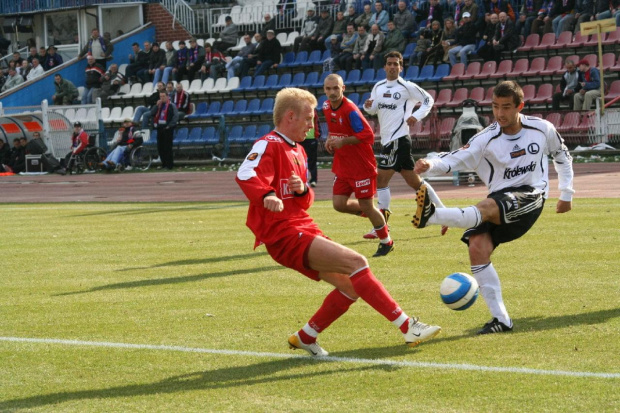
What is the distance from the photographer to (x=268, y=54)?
35125 mm

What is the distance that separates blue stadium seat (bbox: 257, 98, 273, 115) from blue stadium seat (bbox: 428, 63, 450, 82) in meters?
6.20

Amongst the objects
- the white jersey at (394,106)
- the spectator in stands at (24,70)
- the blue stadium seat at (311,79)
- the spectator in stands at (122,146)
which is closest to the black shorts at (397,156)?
the white jersey at (394,106)

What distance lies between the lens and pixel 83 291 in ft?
30.5

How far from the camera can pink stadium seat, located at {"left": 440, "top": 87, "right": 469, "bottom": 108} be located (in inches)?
1150

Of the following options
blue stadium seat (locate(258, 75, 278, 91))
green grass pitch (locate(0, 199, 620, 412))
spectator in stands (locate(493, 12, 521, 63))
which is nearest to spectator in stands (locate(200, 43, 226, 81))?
blue stadium seat (locate(258, 75, 278, 91))

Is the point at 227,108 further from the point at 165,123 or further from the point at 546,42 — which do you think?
the point at 546,42

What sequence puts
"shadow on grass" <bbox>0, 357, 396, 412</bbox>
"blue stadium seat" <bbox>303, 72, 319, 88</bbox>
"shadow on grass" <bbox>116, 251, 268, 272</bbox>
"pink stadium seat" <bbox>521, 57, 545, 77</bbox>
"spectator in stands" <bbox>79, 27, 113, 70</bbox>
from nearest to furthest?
"shadow on grass" <bbox>0, 357, 396, 412</bbox>
"shadow on grass" <bbox>116, 251, 268, 272</bbox>
"pink stadium seat" <bbox>521, 57, 545, 77</bbox>
"blue stadium seat" <bbox>303, 72, 319, 88</bbox>
"spectator in stands" <bbox>79, 27, 113, 70</bbox>

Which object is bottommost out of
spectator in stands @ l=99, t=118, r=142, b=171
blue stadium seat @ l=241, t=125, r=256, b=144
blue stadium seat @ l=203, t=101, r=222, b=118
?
spectator in stands @ l=99, t=118, r=142, b=171

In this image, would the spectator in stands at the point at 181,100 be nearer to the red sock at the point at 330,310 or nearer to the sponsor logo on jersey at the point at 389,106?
the sponsor logo on jersey at the point at 389,106

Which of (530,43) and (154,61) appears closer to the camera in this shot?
(530,43)

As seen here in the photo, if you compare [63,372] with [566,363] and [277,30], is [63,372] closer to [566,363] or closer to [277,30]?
[566,363]

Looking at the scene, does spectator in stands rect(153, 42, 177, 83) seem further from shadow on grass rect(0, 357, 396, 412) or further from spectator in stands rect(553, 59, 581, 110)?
shadow on grass rect(0, 357, 396, 412)

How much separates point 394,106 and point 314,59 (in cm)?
2109

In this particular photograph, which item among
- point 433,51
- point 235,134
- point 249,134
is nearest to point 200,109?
point 235,134
